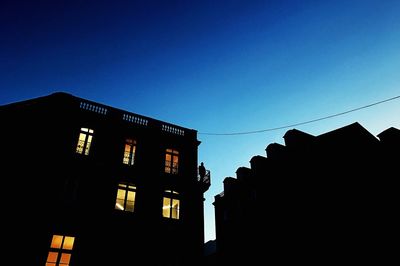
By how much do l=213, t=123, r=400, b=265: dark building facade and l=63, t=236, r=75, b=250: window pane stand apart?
45.8ft

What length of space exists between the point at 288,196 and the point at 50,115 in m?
18.3

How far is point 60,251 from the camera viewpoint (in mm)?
14516

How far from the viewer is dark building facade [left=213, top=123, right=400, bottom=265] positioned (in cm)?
1564

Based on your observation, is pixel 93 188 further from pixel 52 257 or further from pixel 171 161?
pixel 171 161

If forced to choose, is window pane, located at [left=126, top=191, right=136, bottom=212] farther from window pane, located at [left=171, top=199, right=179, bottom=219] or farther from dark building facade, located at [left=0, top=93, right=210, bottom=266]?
window pane, located at [left=171, top=199, right=179, bottom=219]

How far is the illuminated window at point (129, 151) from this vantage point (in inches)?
748

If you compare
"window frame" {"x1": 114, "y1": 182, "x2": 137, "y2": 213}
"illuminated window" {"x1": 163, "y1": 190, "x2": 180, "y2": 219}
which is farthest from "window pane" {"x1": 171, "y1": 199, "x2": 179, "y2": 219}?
"window frame" {"x1": 114, "y1": 182, "x2": 137, "y2": 213}

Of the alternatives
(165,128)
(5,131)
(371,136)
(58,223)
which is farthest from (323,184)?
(5,131)

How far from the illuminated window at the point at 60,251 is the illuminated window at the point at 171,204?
20.2ft

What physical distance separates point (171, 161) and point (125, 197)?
15.2ft

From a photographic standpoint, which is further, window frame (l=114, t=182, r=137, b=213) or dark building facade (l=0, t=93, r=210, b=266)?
window frame (l=114, t=182, r=137, b=213)

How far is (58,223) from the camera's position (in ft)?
49.7

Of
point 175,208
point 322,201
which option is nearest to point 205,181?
point 175,208

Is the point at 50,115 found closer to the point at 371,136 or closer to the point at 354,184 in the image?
the point at 354,184
